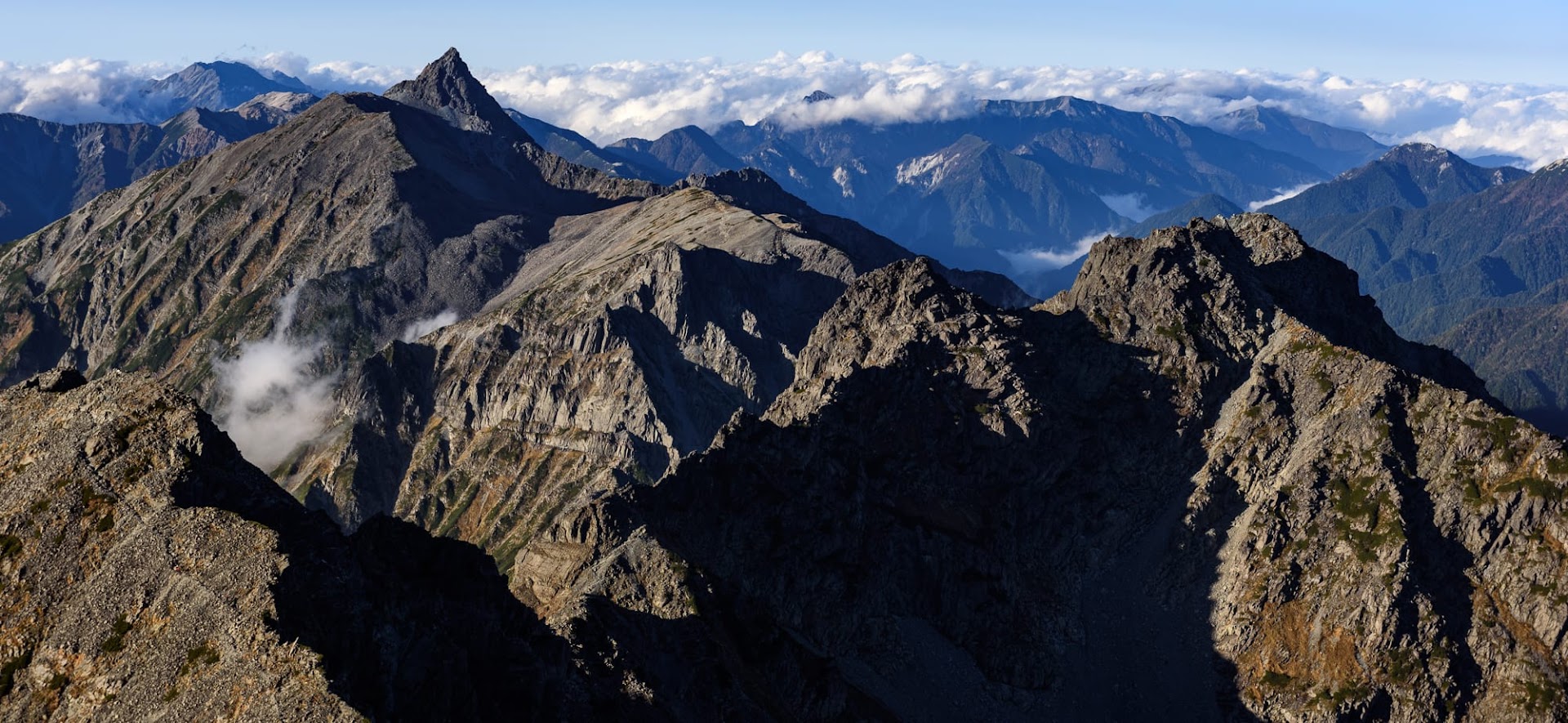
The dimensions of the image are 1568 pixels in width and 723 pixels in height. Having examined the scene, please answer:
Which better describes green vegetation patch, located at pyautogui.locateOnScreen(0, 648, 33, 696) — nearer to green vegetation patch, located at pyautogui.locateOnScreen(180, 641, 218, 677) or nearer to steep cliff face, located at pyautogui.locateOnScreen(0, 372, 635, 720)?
steep cliff face, located at pyautogui.locateOnScreen(0, 372, 635, 720)

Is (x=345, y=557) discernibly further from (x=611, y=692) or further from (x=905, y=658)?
(x=905, y=658)

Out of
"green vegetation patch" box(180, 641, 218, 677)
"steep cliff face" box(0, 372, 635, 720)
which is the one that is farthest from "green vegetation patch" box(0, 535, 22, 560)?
"green vegetation patch" box(180, 641, 218, 677)

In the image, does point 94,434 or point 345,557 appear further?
point 94,434

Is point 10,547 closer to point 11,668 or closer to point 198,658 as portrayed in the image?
point 11,668

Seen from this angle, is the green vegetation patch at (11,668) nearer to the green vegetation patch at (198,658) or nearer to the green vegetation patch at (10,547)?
the green vegetation patch at (10,547)

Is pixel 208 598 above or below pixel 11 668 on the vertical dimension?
above

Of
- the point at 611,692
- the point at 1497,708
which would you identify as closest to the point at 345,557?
the point at 611,692

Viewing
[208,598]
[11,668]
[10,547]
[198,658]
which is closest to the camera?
[198,658]

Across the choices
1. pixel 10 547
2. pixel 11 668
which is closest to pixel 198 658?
pixel 11 668
